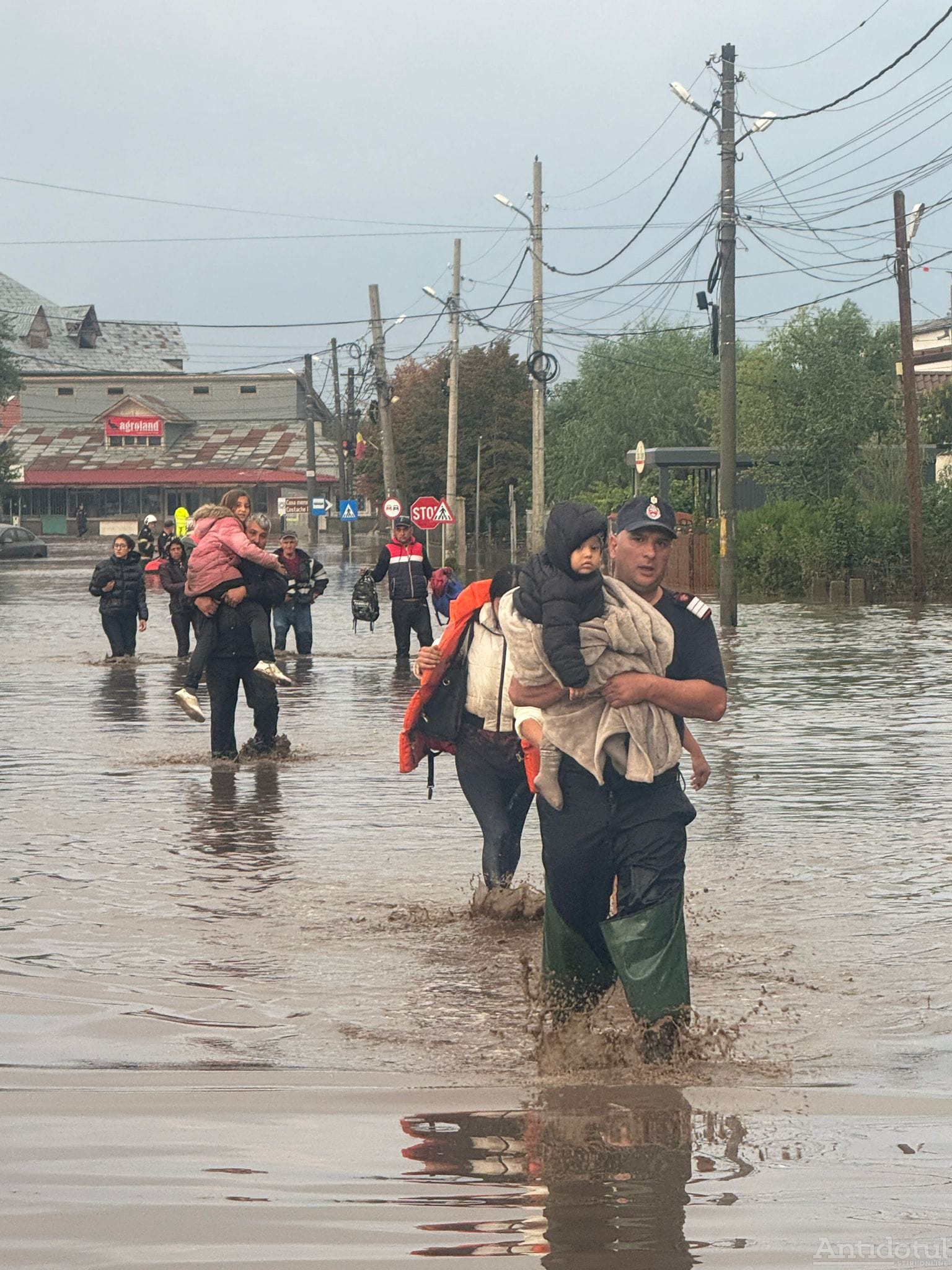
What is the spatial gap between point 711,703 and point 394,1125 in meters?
1.52

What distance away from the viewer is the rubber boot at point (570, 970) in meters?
6.06

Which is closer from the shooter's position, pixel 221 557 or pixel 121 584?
pixel 221 557

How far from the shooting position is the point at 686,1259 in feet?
Result: 13.9

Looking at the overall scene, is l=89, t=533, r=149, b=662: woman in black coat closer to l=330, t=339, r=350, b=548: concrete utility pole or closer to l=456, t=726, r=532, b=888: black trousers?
l=456, t=726, r=532, b=888: black trousers

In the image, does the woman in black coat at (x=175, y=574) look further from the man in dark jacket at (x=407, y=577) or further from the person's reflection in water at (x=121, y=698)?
the man in dark jacket at (x=407, y=577)

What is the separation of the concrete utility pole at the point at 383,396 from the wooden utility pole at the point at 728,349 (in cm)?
2809

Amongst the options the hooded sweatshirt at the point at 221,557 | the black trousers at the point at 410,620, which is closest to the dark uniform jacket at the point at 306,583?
the black trousers at the point at 410,620

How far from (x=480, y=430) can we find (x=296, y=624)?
180ft

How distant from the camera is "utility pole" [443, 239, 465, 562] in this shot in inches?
2183

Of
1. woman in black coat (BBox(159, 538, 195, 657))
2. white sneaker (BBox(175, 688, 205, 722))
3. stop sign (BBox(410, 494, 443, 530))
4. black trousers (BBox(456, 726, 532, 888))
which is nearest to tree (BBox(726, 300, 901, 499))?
stop sign (BBox(410, 494, 443, 530))

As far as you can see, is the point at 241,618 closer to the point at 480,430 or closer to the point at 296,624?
the point at 296,624

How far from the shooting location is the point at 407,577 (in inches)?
899

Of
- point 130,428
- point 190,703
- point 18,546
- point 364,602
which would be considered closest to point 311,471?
point 18,546

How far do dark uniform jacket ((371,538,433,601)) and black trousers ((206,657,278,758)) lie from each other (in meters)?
8.42
